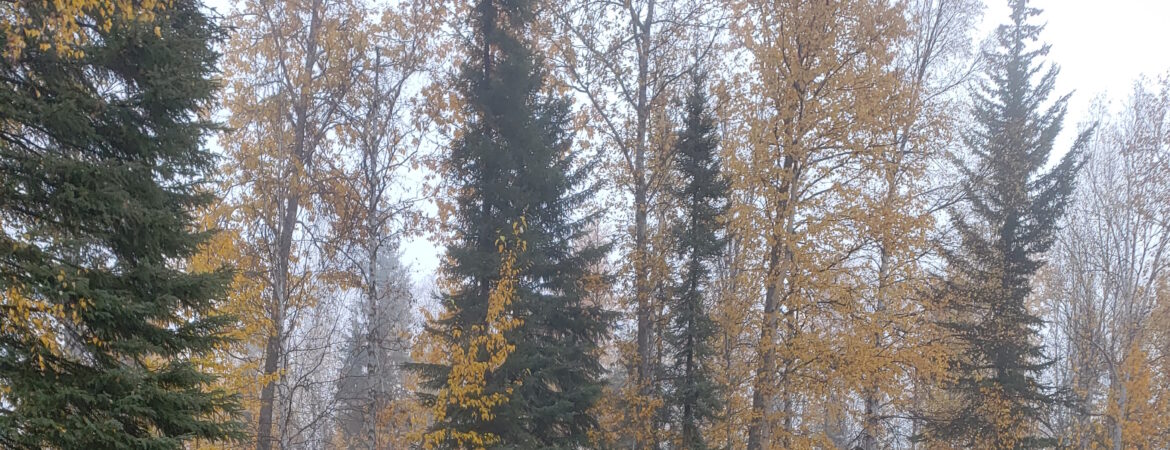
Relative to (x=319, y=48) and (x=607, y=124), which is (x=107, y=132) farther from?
(x=607, y=124)

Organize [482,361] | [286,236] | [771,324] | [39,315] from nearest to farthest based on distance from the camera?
1. [39,315]
2. [482,361]
3. [771,324]
4. [286,236]

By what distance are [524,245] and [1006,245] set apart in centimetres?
1250

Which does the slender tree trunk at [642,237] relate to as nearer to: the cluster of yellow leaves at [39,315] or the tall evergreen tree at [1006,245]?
the tall evergreen tree at [1006,245]

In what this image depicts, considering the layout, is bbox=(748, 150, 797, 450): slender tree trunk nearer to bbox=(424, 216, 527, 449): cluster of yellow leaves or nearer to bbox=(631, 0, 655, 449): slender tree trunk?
bbox=(631, 0, 655, 449): slender tree trunk

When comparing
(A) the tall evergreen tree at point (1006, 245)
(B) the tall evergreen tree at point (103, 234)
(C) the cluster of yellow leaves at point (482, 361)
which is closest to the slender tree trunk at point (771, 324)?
(C) the cluster of yellow leaves at point (482, 361)

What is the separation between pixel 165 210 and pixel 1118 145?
2248cm

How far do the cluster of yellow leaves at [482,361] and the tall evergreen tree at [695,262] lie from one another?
356 cm

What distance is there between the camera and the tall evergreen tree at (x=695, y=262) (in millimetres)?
12062

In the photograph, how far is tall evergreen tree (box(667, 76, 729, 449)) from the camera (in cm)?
1206

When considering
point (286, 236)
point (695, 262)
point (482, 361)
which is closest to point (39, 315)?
point (482, 361)

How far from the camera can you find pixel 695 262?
1240 centimetres

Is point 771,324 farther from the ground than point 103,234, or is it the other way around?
point 103,234

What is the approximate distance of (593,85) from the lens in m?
13.9

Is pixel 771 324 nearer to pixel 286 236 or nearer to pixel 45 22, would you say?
pixel 286 236
